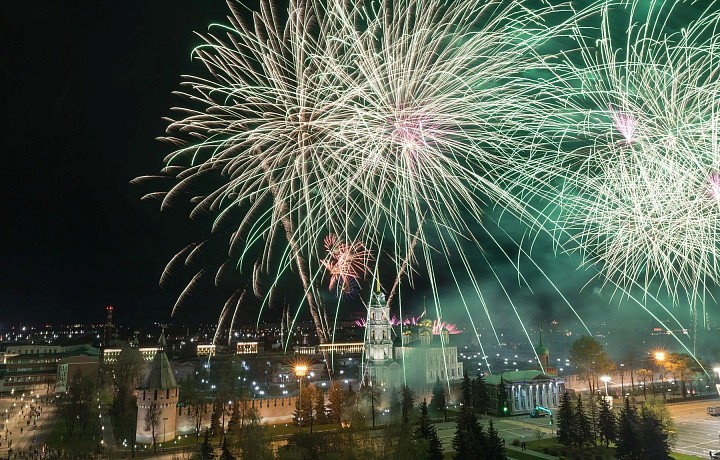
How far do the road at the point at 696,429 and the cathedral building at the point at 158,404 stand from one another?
36.5m

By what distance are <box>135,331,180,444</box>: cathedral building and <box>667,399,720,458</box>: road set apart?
3655 cm

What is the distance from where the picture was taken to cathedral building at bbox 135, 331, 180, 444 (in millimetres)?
37203

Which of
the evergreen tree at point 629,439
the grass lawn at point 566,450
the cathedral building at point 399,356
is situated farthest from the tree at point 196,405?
the evergreen tree at point 629,439

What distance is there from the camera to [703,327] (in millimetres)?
83250

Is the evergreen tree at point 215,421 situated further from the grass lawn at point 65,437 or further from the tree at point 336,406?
the tree at point 336,406

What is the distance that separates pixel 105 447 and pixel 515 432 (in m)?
31.3

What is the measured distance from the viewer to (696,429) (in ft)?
120

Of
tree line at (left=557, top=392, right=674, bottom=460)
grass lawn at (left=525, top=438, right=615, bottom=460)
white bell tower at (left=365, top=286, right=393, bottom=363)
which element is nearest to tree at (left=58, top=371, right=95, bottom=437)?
white bell tower at (left=365, top=286, right=393, bottom=363)

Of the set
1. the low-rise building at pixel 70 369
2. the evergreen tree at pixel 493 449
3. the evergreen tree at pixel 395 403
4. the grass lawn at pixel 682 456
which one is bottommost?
the grass lawn at pixel 682 456

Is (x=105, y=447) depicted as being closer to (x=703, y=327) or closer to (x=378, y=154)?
(x=378, y=154)

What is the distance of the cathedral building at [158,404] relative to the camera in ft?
122

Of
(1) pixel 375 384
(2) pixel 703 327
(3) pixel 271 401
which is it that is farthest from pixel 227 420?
(2) pixel 703 327

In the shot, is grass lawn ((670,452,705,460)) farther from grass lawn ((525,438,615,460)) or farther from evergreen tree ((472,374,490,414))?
evergreen tree ((472,374,490,414))

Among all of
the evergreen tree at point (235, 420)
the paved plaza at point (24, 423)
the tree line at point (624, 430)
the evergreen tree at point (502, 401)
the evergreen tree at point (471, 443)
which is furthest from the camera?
the evergreen tree at point (502, 401)
